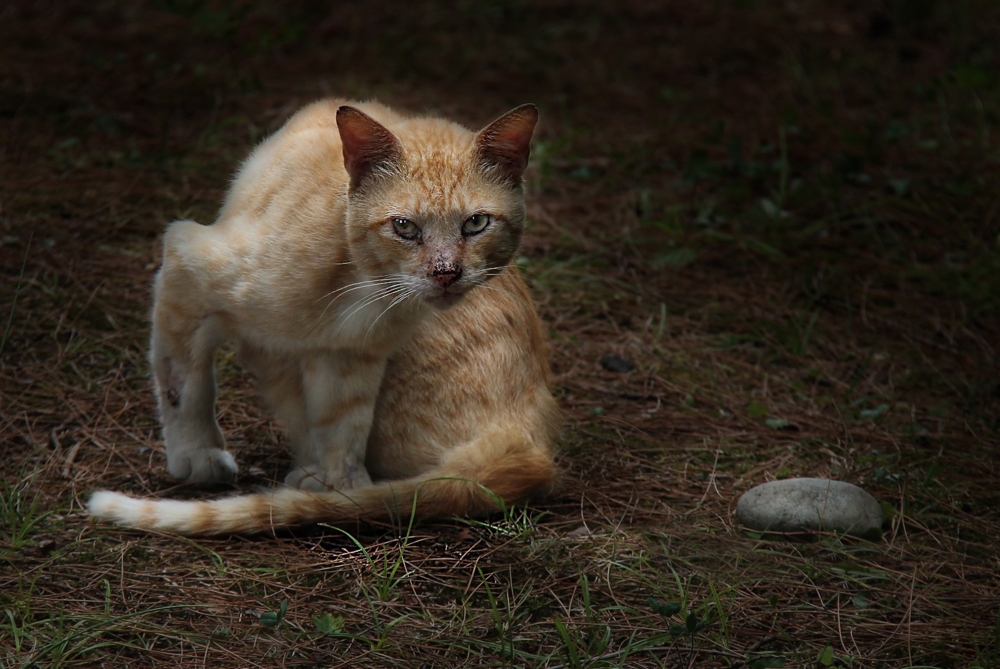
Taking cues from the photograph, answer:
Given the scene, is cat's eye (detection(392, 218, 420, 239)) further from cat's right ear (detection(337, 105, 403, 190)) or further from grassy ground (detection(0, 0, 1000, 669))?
grassy ground (detection(0, 0, 1000, 669))

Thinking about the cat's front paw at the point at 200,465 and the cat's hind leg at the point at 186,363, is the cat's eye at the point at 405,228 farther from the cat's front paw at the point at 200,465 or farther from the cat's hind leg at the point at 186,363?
the cat's front paw at the point at 200,465

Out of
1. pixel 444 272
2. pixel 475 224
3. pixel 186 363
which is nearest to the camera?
pixel 444 272

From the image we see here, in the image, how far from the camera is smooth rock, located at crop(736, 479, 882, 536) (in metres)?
2.98

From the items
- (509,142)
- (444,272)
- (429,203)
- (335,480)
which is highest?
(509,142)

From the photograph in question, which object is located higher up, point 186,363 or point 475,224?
point 475,224

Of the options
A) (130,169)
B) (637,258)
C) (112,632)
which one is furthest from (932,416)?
(130,169)

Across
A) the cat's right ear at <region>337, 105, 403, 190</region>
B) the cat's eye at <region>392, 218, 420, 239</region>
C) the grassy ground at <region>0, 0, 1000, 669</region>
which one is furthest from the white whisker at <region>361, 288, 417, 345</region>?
the grassy ground at <region>0, 0, 1000, 669</region>

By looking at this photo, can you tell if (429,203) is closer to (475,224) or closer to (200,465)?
(475,224)

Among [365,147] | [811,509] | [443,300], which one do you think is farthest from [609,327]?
[365,147]

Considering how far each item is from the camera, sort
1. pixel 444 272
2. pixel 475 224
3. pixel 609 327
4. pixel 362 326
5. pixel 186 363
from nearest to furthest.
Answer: pixel 444 272
pixel 475 224
pixel 362 326
pixel 186 363
pixel 609 327

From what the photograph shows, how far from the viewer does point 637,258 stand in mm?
4715

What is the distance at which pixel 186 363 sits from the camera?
310 cm

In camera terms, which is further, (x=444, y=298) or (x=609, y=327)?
(x=609, y=327)

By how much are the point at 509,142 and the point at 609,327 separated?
Result: 155 cm
